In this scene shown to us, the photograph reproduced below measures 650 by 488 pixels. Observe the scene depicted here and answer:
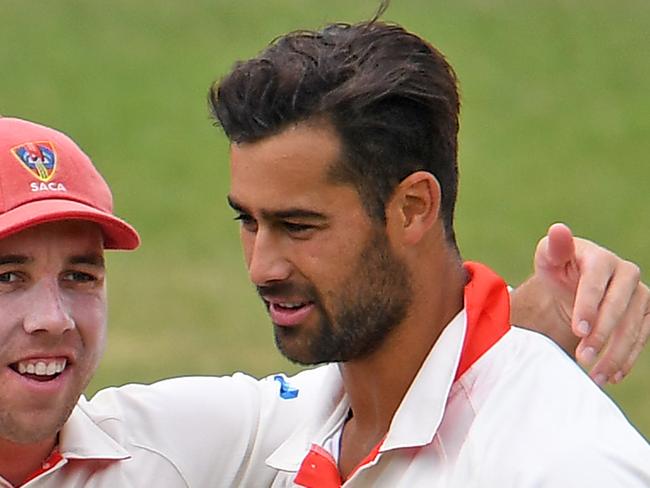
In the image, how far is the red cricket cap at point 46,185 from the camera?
372 centimetres

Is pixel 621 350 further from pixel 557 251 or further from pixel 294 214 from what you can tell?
pixel 294 214

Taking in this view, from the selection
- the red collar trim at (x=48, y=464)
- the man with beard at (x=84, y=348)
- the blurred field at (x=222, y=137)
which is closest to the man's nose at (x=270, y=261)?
the man with beard at (x=84, y=348)

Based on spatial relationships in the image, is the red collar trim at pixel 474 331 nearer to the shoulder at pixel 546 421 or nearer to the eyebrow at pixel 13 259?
the shoulder at pixel 546 421

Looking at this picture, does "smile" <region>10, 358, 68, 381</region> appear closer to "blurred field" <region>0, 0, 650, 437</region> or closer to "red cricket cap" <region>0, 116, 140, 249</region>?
"red cricket cap" <region>0, 116, 140, 249</region>

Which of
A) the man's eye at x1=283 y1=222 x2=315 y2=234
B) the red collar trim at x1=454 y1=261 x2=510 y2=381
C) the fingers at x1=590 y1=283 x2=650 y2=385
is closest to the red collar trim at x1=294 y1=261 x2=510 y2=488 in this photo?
the red collar trim at x1=454 y1=261 x2=510 y2=381

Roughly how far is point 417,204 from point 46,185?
84 cm

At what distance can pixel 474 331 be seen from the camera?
11.7 feet

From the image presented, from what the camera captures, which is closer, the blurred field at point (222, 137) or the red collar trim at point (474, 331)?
the red collar trim at point (474, 331)

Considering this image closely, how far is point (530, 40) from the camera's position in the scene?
1802cm

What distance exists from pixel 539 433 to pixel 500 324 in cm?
37

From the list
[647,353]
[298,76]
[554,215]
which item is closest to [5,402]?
[298,76]

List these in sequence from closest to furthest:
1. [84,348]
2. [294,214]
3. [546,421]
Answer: [546,421] < [294,214] < [84,348]

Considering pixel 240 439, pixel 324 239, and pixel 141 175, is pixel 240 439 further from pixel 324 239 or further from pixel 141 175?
pixel 141 175

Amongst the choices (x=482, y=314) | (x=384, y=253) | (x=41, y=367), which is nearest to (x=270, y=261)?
(x=384, y=253)
